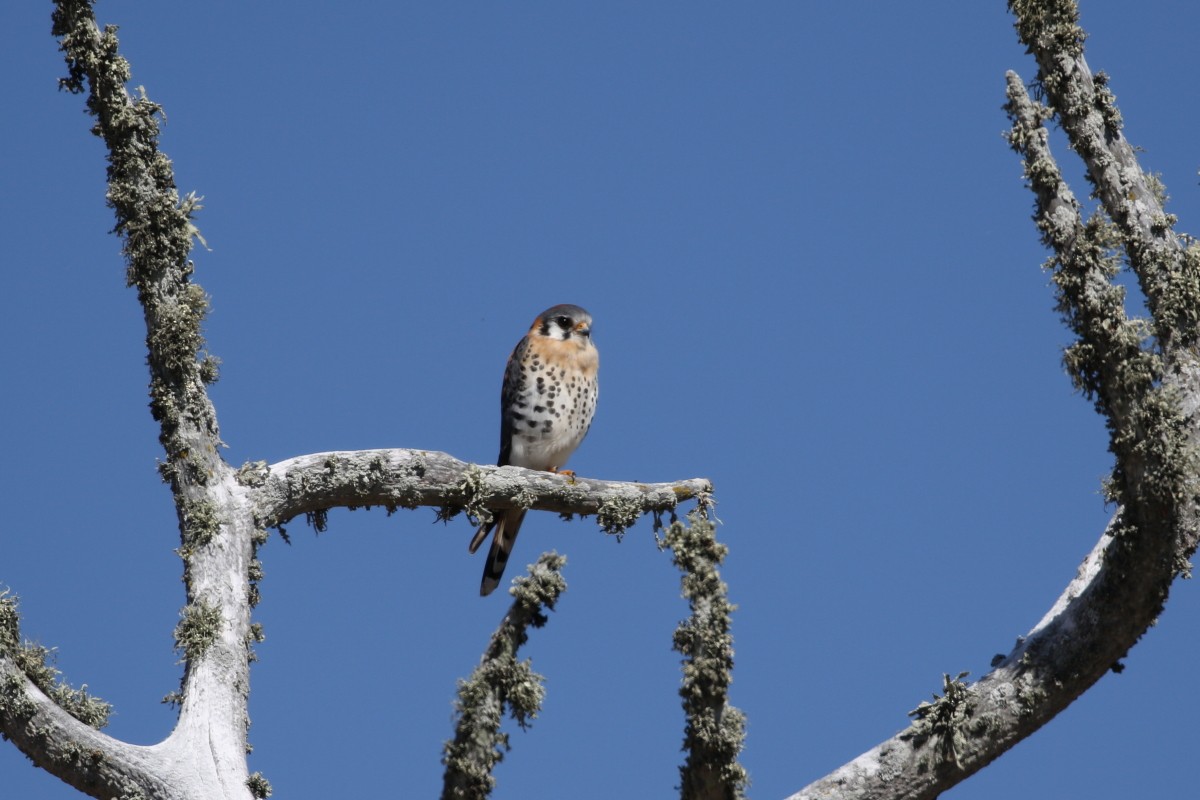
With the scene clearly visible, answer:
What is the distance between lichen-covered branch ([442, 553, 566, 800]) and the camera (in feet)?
13.0

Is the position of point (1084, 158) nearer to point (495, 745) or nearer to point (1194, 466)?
point (1194, 466)

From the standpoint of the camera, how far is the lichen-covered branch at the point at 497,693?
3.95 m

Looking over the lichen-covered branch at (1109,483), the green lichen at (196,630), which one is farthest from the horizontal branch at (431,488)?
the lichen-covered branch at (1109,483)

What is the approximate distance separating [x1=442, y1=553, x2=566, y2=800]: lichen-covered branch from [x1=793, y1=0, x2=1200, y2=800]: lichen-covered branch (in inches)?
53.6

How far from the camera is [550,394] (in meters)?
8.55

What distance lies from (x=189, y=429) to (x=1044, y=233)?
10.9 feet

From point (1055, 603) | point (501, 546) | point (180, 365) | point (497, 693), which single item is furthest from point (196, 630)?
point (1055, 603)

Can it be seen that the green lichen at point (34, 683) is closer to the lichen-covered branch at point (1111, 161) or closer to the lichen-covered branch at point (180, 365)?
the lichen-covered branch at point (180, 365)

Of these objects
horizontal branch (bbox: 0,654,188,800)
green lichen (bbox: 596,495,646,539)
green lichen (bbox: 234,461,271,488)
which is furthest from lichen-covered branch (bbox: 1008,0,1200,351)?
horizontal branch (bbox: 0,654,188,800)

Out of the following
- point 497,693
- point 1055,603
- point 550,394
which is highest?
point 550,394

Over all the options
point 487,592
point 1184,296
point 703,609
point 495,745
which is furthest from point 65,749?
point 1184,296

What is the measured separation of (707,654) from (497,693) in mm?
717

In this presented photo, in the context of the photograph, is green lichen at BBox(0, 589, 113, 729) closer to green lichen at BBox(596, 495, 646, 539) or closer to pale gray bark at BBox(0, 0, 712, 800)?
pale gray bark at BBox(0, 0, 712, 800)

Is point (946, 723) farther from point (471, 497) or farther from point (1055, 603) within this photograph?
point (471, 497)
